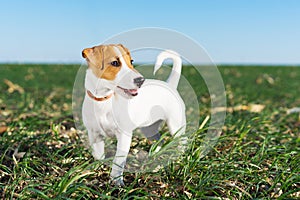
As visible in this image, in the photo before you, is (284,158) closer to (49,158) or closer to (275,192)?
(275,192)

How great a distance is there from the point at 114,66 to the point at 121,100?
225 mm

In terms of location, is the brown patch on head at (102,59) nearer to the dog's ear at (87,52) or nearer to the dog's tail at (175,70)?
the dog's ear at (87,52)

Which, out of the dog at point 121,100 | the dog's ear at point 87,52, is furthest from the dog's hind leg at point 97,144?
the dog's ear at point 87,52

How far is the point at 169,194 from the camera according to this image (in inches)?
92.0

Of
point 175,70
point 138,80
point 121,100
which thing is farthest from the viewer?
point 175,70

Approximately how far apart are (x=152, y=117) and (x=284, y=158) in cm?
117

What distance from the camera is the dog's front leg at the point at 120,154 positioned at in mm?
2201

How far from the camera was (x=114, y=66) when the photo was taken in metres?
2.02

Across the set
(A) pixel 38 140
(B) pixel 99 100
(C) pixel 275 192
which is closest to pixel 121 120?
(B) pixel 99 100

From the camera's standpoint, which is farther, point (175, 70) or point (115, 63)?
point (175, 70)

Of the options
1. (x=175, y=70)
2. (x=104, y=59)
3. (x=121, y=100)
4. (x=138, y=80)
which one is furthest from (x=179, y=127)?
(x=104, y=59)

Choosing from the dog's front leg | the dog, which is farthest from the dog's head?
the dog's front leg

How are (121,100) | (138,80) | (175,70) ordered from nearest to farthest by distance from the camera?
(138,80) < (121,100) < (175,70)

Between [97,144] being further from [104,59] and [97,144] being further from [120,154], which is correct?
[104,59]
